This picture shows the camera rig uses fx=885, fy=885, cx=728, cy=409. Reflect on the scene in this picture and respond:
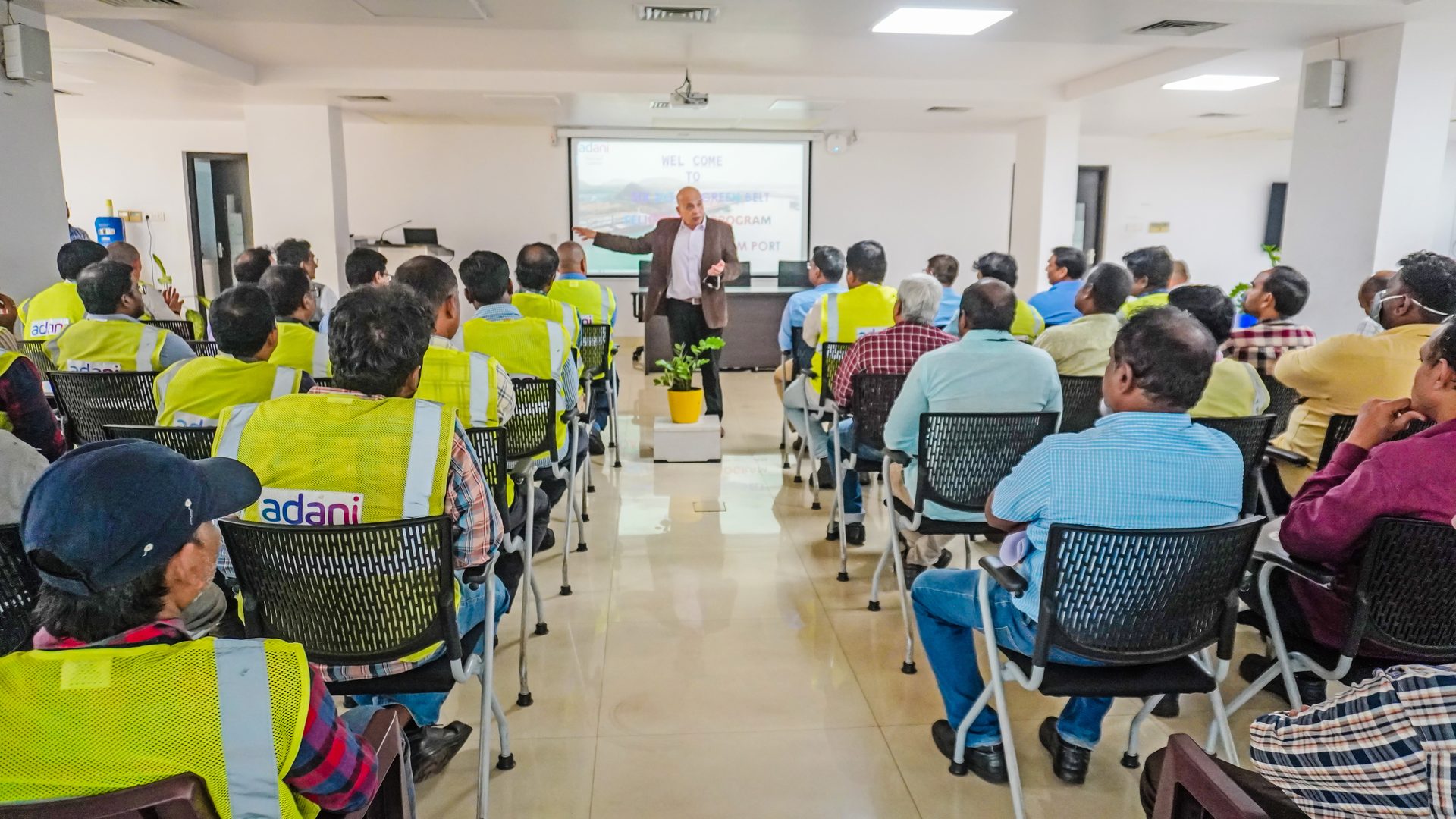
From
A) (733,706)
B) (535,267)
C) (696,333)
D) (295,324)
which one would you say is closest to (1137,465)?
(733,706)

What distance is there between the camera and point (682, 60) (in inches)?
281

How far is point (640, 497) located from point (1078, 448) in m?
3.08

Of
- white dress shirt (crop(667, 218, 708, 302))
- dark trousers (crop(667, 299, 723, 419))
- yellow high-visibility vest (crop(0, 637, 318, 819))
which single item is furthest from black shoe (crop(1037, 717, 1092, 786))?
white dress shirt (crop(667, 218, 708, 302))

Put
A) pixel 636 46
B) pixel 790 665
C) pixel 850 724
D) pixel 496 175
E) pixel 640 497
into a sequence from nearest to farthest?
pixel 850 724 → pixel 790 665 → pixel 640 497 → pixel 636 46 → pixel 496 175

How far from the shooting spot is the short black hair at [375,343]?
183cm

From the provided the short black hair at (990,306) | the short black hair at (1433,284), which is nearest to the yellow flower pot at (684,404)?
the short black hair at (990,306)

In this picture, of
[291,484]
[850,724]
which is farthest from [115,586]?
[850,724]

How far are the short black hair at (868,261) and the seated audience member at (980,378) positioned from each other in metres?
1.63

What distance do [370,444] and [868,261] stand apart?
10.5 ft

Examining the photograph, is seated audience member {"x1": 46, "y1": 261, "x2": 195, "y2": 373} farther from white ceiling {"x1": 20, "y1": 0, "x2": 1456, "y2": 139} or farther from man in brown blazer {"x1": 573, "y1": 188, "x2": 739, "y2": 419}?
man in brown blazer {"x1": 573, "y1": 188, "x2": 739, "y2": 419}

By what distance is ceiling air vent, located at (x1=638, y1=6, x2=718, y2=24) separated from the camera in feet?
16.8

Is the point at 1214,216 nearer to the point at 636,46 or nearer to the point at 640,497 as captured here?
the point at 636,46

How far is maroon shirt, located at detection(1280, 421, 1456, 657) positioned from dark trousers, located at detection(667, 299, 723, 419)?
13.4 ft

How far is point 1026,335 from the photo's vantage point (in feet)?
15.7
